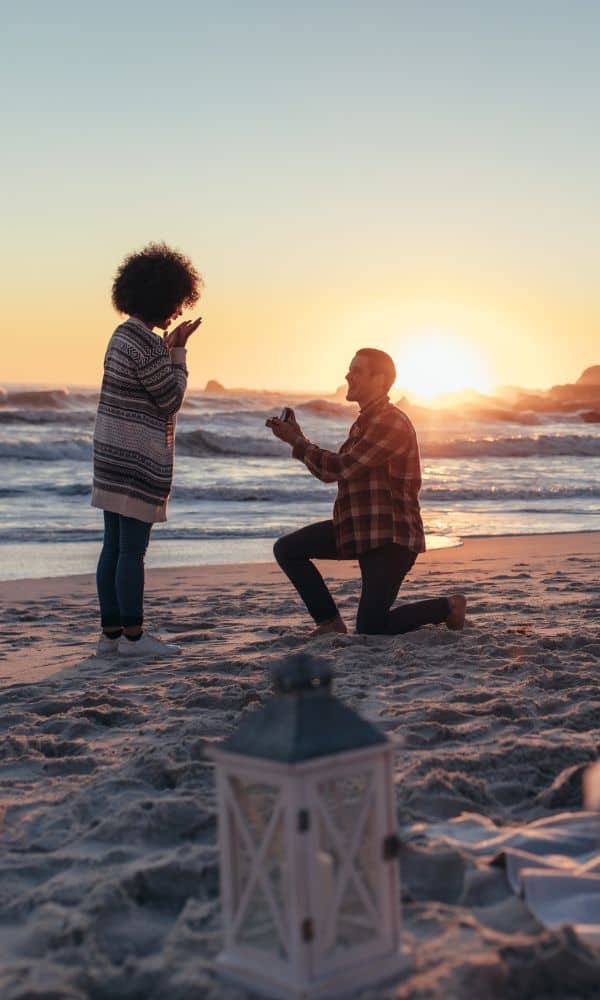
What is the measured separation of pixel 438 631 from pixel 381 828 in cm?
344

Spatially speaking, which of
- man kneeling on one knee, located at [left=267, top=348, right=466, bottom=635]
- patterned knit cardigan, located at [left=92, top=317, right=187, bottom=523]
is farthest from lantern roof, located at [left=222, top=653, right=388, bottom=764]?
patterned knit cardigan, located at [left=92, top=317, right=187, bottom=523]

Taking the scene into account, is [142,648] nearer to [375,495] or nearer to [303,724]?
[375,495]

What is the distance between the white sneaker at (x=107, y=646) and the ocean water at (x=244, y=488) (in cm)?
339

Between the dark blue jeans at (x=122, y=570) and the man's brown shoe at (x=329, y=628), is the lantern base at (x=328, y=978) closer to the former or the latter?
the dark blue jeans at (x=122, y=570)

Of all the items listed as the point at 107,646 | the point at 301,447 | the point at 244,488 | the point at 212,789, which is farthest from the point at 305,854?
the point at 244,488

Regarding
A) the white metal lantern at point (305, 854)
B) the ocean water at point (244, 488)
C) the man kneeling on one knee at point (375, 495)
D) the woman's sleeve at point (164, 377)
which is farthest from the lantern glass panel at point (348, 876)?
the ocean water at point (244, 488)

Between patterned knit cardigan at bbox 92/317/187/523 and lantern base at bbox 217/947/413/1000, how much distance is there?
10.7ft

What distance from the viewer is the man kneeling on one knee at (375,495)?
507 centimetres

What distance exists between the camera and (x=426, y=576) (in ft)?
26.3

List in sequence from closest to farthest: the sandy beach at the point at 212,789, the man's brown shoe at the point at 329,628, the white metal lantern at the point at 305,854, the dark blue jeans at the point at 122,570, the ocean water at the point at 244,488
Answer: the white metal lantern at the point at 305,854 < the sandy beach at the point at 212,789 < the dark blue jeans at the point at 122,570 < the man's brown shoe at the point at 329,628 < the ocean water at the point at 244,488

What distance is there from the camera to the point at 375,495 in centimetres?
512

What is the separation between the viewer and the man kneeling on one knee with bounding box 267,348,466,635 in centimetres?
507

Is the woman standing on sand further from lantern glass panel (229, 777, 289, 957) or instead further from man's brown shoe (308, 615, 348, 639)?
lantern glass panel (229, 777, 289, 957)

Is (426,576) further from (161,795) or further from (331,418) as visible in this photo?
(331,418)
